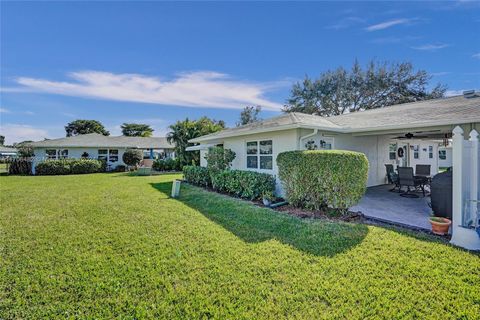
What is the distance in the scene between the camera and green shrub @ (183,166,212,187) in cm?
1328

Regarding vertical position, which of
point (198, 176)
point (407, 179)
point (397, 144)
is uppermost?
point (397, 144)

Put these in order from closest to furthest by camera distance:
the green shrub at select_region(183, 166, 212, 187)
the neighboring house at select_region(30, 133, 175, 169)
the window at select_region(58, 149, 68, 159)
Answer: the green shrub at select_region(183, 166, 212, 187)
the neighboring house at select_region(30, 133, 175, 169)
the window at select_region(58, 149, 68, 159)

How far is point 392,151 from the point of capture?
13.4 metres

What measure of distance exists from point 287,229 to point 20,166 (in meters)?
26.8

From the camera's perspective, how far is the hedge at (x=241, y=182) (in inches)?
367

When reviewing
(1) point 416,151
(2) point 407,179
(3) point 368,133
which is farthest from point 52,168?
(1) point 416,151

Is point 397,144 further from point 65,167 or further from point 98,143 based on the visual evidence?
point 98,143

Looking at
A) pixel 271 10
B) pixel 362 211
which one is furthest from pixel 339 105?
Result: pixel 362 211

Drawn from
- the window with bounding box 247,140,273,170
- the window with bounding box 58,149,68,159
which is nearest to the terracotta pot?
the window with bounding box 247,140,273,170

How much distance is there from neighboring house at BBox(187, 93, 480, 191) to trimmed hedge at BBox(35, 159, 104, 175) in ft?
49.7

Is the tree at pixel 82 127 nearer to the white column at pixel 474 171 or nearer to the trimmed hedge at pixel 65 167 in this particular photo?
the trimmed hedge at pixel 65 167

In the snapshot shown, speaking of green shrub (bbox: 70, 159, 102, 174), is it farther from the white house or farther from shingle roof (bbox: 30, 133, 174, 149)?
the white house

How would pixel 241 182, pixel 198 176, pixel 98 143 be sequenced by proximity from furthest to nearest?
1. pixel 98 143
2. pixel 198 176
3. pixel 241 182

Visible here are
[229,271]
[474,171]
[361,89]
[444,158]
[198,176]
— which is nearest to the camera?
[229,271]
